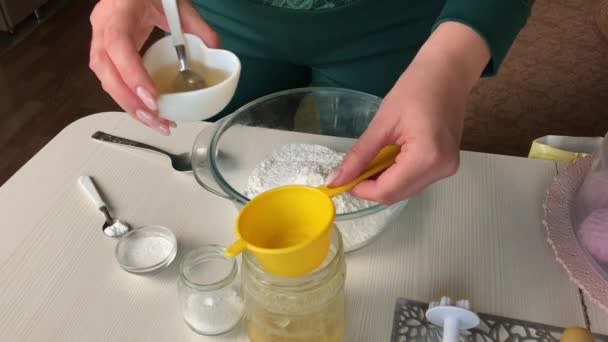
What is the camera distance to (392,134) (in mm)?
543

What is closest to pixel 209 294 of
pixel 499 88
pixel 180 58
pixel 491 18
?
pixel 180 58

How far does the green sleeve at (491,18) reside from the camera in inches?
23.5

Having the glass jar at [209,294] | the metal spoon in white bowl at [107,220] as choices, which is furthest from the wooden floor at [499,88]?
the glass jar at [209,294]

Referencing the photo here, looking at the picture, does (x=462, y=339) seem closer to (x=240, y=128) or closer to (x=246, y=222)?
(x=246, y=222)

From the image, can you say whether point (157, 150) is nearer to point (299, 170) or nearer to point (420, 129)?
point (299, 170)

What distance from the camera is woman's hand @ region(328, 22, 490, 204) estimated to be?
20.2 inches

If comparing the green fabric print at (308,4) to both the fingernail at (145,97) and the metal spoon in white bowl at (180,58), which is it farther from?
the fingernail at (145,97)

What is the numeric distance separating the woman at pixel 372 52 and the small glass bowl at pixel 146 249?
0.13m

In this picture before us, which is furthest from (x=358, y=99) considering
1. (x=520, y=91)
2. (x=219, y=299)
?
(x=520, y=91)

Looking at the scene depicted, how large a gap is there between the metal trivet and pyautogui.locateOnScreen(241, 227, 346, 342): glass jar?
7 cm

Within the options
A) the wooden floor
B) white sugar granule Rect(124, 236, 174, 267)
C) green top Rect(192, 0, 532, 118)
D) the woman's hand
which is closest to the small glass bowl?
white sugar granule Rect(124, 236, 174, 267)

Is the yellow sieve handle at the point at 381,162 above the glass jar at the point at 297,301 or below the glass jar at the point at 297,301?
above

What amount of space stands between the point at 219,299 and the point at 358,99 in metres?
0.34

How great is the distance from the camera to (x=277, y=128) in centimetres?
80
